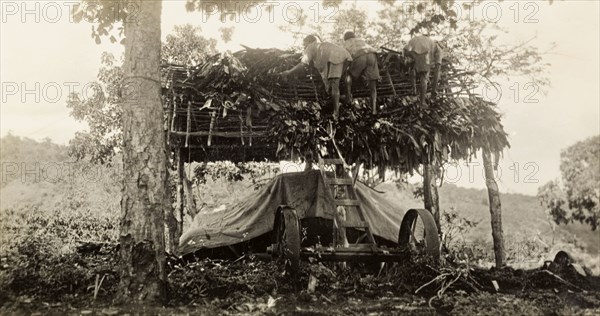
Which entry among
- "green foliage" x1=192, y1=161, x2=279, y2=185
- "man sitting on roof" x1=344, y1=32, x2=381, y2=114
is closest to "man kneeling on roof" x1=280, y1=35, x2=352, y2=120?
"man sitting on roof" x1=344, y1=32, x2=381, y2=114

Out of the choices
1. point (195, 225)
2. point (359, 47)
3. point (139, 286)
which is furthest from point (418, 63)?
point (195, 225)

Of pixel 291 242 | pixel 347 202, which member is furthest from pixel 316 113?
pixel 291 242

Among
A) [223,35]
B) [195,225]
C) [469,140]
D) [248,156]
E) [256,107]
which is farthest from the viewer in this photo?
[223,35]

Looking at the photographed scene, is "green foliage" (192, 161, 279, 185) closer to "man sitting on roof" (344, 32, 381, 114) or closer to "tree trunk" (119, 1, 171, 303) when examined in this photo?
"man sitting on roof" (344, 32, 381, 114)

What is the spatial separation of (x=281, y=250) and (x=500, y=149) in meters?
4.54

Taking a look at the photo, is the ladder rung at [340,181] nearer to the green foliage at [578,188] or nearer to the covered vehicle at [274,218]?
the covered vehicle at [274,218]

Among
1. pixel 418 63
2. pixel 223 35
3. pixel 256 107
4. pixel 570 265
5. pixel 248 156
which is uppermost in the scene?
pixel 223 35

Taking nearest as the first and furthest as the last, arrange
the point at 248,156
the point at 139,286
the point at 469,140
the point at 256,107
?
the point at 139,286 → the point at 256,107 → the point at 469,140 → the point at 248,156

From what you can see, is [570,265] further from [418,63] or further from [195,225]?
[195,225]

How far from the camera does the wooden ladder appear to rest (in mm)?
7922

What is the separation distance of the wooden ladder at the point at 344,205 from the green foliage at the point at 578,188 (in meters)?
17.8

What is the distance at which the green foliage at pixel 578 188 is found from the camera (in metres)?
24.5

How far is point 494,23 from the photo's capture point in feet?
62.2

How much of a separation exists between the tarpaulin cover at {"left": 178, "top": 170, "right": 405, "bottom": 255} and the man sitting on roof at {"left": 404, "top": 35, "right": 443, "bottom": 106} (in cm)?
264
